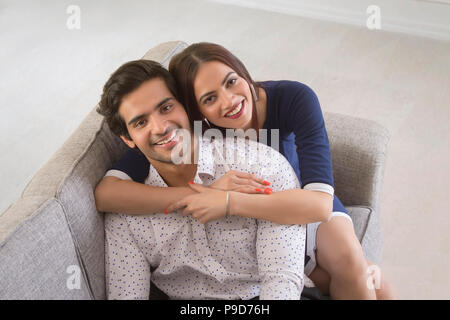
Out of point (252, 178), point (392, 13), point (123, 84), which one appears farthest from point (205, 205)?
point (392, 13)

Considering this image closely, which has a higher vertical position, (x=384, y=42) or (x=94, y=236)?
(x=384, y=42)

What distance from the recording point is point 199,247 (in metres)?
1.28

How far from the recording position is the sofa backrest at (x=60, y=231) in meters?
1.02

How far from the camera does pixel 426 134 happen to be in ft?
8.42

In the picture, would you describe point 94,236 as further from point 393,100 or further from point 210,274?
point 393,100

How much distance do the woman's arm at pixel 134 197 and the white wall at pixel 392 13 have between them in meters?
2.65

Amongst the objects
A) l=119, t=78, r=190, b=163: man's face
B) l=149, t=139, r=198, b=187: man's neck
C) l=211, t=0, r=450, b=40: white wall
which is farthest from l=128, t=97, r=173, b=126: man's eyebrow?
l=211, t=0, r=450, b=40: white wall

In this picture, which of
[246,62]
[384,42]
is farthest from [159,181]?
[384,42]

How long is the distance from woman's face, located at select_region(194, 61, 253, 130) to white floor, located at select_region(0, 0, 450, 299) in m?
0.97

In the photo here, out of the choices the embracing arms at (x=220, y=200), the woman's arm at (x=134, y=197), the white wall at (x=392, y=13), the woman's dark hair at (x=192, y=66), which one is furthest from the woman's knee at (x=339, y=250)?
the white wall at (x=392, y=13)

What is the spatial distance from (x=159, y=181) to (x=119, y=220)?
0.15 meters

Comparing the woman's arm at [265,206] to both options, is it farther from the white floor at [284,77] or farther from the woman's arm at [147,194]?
the white floor at [284,77]
